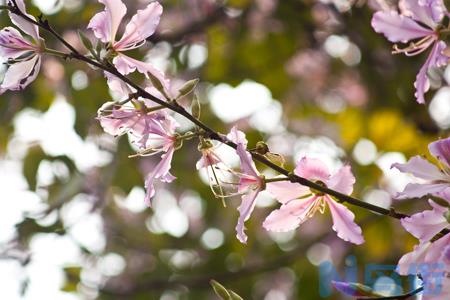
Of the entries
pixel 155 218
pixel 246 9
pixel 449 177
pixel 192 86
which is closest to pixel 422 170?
pixel 449 177

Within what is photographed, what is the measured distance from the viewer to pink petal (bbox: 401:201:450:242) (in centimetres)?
69

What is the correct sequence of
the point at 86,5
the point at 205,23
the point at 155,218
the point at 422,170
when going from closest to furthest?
the point at 422,170 < the point at 86,5 < the point at 205,23 < the point at 155,218

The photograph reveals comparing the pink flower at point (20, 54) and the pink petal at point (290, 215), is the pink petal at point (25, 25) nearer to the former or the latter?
the pink flower at point (20, 54)

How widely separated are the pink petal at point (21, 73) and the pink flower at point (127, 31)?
63 millimetres

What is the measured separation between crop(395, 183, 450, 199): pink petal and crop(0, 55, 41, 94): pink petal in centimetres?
35

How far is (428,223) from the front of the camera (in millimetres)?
693

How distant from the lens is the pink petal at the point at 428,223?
689 mm

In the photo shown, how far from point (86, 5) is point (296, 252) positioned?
68cm

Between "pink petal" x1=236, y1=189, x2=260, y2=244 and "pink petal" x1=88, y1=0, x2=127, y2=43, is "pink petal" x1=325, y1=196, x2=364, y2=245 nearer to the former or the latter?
"pink petal" x1=236, y1=189, x2=260, y2=244

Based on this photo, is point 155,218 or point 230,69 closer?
point 230,69

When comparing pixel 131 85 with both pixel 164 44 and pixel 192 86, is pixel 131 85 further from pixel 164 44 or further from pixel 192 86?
pixel 164 44

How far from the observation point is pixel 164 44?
1729mm

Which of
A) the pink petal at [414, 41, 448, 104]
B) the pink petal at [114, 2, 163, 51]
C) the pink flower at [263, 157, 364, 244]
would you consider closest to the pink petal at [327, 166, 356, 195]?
the pink flower at [263, 157, 364, 244]

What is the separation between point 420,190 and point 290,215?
15 centimetres
